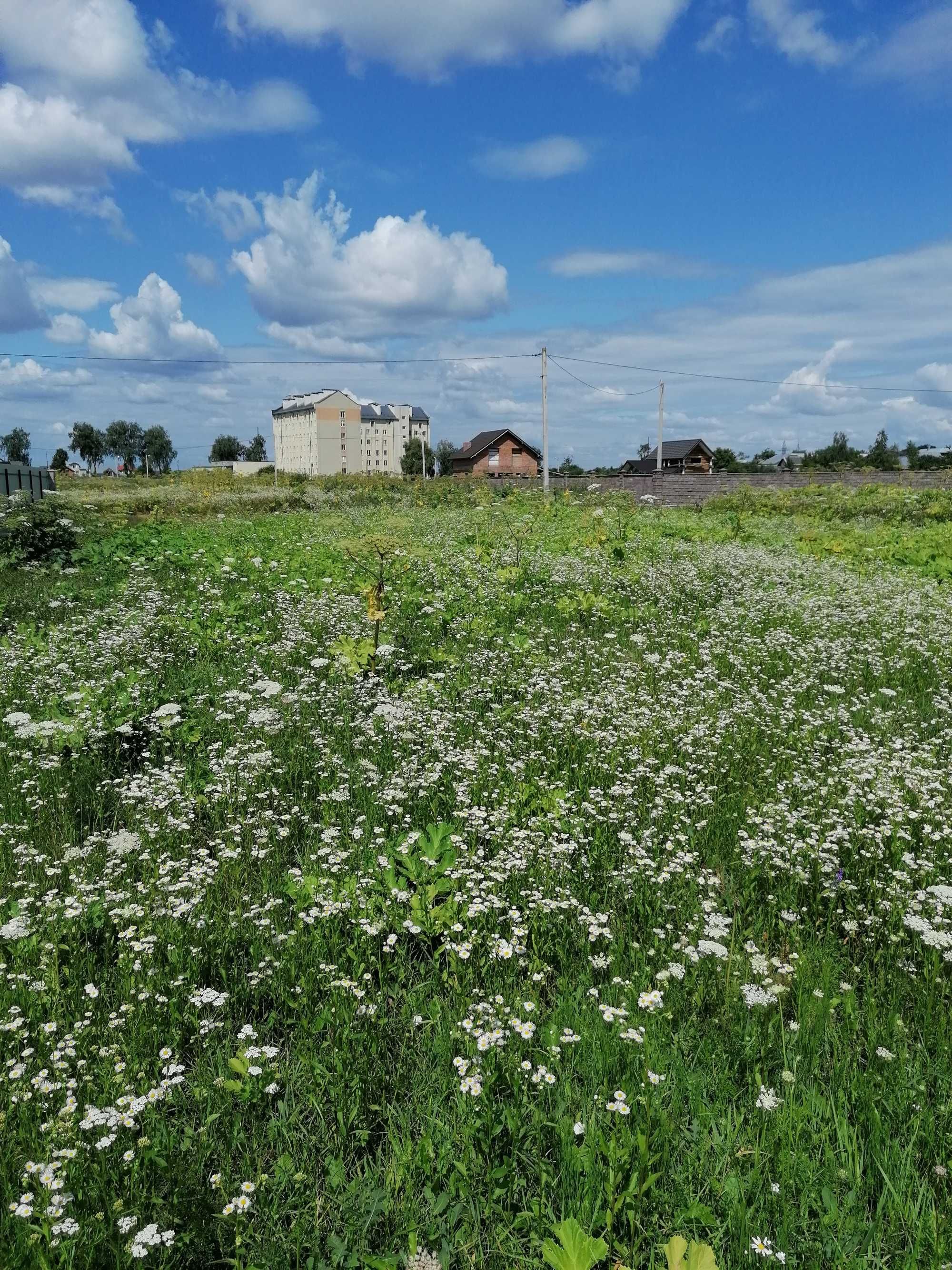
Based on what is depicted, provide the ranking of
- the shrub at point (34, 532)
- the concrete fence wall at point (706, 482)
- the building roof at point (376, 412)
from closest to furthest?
the shrub at point (34, 532)
the concrete fence wall at point (706, 482)
the building roof at point (376, 412)

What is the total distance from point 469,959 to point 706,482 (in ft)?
114

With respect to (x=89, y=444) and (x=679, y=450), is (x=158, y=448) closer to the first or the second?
(x=89, y=444)

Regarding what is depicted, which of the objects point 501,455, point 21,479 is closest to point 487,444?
point 501,455

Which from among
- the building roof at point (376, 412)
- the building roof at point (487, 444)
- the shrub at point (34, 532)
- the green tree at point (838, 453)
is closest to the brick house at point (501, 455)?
the building roof at point (487, 444)

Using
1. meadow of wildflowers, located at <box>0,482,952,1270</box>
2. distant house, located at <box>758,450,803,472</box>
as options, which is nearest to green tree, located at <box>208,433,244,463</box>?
distant house, located at <box>758,450,803,472</box>

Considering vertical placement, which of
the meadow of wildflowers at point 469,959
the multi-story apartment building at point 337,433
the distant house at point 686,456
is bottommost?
the meadow of wildflowers at point 469,959

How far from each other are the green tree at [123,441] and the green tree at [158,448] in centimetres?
129

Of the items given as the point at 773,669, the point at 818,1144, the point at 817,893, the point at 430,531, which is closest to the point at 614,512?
the point at 430,531

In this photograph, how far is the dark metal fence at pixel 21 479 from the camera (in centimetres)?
2255

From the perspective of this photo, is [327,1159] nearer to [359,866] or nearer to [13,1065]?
[13,1065]

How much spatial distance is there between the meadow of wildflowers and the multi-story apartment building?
452 feet

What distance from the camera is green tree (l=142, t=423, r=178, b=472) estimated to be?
131 meters

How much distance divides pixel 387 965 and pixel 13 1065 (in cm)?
134

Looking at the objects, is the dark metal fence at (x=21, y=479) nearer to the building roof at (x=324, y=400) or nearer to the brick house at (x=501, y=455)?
the brick house at (x=501, y=455)
